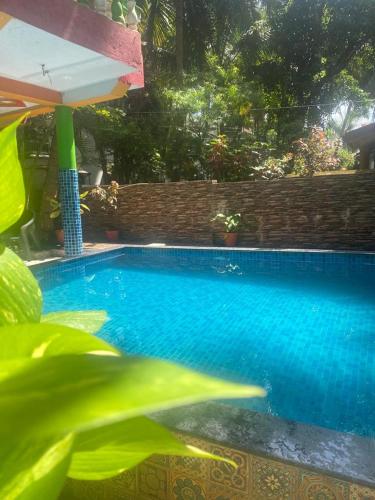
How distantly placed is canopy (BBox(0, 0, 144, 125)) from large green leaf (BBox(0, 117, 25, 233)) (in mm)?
4315

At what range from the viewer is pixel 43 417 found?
15 cm

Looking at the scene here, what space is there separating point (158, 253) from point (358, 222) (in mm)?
4609

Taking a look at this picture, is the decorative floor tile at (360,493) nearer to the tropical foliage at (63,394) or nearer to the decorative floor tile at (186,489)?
the decorative floor tile at (186,489)

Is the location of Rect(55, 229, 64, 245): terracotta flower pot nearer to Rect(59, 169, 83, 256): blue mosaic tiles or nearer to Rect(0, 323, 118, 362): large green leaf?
Rect(59, 169, 83, 256): blue mosaic tiles

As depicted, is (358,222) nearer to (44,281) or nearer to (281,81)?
(44,281)

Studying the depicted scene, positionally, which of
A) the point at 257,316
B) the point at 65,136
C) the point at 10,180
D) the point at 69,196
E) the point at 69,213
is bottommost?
the point at 257,316

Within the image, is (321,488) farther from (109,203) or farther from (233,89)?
(233,89)

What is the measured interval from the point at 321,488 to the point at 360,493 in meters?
0.13

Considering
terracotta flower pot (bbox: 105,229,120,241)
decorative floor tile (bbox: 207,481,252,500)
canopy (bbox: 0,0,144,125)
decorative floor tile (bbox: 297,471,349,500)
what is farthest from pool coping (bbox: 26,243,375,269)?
decorative floor tile (bbox: 297,471,349,500)

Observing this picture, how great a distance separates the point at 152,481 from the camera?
151 centimetres

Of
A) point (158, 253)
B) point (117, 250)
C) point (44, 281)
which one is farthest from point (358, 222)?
point (44, 281)

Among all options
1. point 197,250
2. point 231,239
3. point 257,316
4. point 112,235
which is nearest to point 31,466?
point 257,316

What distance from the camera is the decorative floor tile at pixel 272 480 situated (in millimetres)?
1443

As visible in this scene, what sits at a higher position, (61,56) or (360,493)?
(61,56)
